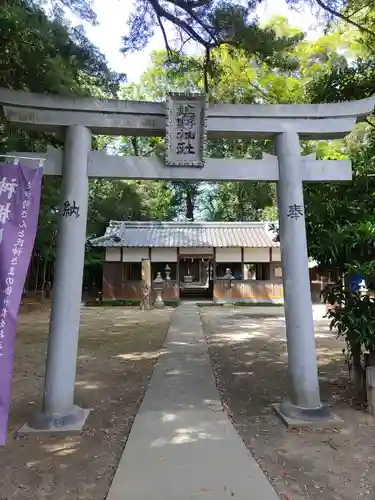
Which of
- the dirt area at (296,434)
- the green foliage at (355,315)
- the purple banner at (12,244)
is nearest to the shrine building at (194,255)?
the dirt area at (296,434)

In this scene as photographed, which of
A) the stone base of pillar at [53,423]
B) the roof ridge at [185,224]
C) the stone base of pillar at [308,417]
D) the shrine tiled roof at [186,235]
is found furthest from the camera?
the roof ridge at [185,224]

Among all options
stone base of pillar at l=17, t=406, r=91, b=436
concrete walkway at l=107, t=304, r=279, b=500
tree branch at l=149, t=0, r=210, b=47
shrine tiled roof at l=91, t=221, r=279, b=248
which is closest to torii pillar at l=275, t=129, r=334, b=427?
concrete walkway at l=107, t=304, r=279, b=500

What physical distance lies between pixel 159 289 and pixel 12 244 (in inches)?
636

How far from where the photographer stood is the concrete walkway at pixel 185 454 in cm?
273

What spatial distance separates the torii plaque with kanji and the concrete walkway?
272 centimetres

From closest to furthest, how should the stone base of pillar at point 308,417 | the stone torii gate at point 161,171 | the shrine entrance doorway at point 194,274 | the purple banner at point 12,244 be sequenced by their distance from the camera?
the purple banner at point 12,244
the stone base of pillar at point 308,417
the stone torii gate at point 161,171
the shrine entrance doorway at point 194,274

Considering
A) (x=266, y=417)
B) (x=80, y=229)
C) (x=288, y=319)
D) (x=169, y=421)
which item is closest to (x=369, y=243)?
(x=288, y=319)

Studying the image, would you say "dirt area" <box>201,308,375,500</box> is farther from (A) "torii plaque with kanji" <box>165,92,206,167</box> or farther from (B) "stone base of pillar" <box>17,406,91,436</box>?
(A) "torii plaque with kanji" <box>165,92,206,167</box>

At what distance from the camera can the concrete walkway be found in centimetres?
273

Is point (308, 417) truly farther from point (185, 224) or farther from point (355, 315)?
point (185, 224)

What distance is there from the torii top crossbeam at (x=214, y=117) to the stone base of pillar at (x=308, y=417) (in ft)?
9.86

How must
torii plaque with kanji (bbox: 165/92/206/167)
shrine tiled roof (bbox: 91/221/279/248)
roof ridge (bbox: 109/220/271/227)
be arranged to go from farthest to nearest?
roof ridge (bbox: 109/220/271/227) → shrine tiled roof (bbox: 91/221/279/248) → torii plaque with kanji (bbox: 165/92/206/167)

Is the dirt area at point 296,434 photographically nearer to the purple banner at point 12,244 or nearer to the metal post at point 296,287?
the metal post at point 296,287

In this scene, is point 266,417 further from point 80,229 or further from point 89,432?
point 80,229
